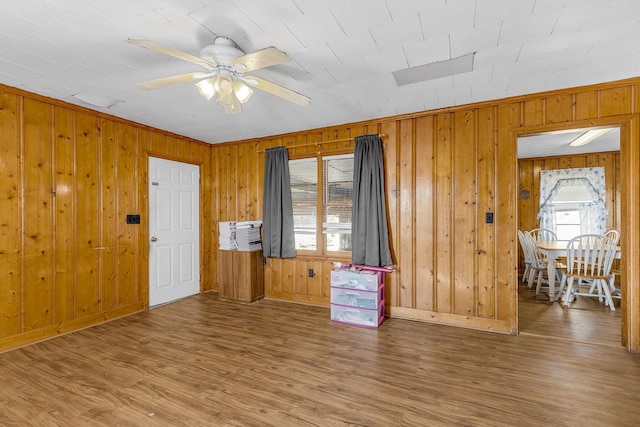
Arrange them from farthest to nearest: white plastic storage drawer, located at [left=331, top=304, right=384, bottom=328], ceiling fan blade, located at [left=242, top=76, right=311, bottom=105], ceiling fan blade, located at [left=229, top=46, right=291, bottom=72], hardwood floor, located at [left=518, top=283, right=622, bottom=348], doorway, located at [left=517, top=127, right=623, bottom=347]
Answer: white plastic storage drawer, located at [left=331, top=304, right=384, bottom=328], doorway, located at [left=517, top=127, right=623, bottom=347], hardwood floor, located at [left=518, top=283, right=622, bottom=348], ceiling fan blade, located at [left=242, top=76, right=311, bottom=105], ceiling fan blade, located at [left=229, top=46, right=291, bottom=72]

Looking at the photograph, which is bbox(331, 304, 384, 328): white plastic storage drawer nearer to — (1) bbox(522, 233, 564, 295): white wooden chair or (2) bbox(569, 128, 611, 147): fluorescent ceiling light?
(1) bbox(522, 233, 564, 295): white wooden chair

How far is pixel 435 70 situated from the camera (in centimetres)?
269

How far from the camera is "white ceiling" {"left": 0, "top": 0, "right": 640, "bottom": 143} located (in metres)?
1.88

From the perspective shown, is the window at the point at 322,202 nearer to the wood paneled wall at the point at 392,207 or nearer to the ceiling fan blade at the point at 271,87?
the wood paneled wall at the point at 392,207

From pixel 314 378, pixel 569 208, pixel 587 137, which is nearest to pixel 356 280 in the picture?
pixel 314 378

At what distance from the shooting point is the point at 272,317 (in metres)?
3.88

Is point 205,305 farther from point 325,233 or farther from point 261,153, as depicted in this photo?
point 261,153

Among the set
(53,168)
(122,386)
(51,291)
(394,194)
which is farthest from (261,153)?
(122,386)

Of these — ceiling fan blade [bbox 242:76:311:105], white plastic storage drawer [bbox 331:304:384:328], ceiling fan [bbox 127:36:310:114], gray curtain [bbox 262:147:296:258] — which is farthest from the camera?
gray curtain [bbox 262:147:296:258]

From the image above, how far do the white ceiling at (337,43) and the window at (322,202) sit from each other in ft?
3.79

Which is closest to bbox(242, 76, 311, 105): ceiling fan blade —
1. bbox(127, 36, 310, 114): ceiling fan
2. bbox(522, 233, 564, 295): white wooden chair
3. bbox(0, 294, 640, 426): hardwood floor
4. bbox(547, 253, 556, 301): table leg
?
bbox(127, 36, 310, 114): ceiling fan

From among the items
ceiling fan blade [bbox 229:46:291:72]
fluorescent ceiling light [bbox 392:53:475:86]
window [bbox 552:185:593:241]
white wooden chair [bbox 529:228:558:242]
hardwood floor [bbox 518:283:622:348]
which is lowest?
hardwood floor [bbox 518:283:622:348]

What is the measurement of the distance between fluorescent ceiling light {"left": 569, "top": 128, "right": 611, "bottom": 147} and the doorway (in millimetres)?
94

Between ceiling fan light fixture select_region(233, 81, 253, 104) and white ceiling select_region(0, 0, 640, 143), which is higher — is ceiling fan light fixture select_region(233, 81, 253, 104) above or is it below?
below
